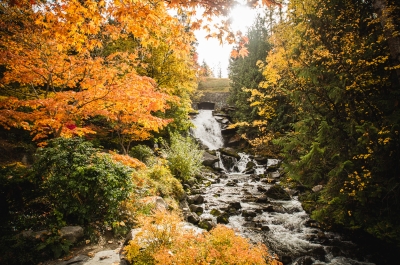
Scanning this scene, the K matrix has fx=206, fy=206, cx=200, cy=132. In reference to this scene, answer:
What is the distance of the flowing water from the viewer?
5703mm

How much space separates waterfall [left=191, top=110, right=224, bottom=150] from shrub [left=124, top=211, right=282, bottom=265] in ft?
56.9

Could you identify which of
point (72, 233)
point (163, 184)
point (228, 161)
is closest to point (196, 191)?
point (163, 184)

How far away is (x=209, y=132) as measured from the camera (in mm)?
22891

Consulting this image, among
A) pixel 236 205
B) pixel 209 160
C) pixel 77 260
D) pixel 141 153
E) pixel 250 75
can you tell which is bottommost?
pixel 236 205

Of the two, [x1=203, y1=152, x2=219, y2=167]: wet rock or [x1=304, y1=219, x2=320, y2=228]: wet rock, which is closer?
[x1=304, y1=219, x2=320, y2=228]: wet rock

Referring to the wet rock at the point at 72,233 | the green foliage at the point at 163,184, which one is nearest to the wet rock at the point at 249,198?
the green foliage at the point at 163,184

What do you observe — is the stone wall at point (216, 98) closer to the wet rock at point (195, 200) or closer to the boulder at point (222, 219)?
the wet rock at point (195, 200)

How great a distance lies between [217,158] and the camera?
644 inches

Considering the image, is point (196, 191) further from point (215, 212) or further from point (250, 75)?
point (250, 75)

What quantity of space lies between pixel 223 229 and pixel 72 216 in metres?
3.61

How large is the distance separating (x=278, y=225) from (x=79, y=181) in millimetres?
6610

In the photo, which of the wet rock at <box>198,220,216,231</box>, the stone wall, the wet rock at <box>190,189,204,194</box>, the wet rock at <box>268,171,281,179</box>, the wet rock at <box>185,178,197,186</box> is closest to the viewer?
the wet rock at <box>198,220,216,231</box>

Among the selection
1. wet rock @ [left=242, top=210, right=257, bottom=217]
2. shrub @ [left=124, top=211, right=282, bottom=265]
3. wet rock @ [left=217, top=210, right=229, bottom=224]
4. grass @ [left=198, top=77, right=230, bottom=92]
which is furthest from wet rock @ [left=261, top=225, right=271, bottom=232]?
grass @ [left=198, top=77, right=230, bottom=92]

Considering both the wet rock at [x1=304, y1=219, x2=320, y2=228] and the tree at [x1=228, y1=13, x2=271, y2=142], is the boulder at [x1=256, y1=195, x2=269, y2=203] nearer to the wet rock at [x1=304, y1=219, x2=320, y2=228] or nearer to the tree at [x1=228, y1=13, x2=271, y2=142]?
the wet rock at [x1=304, y1=219, x2=320, y2=228]
